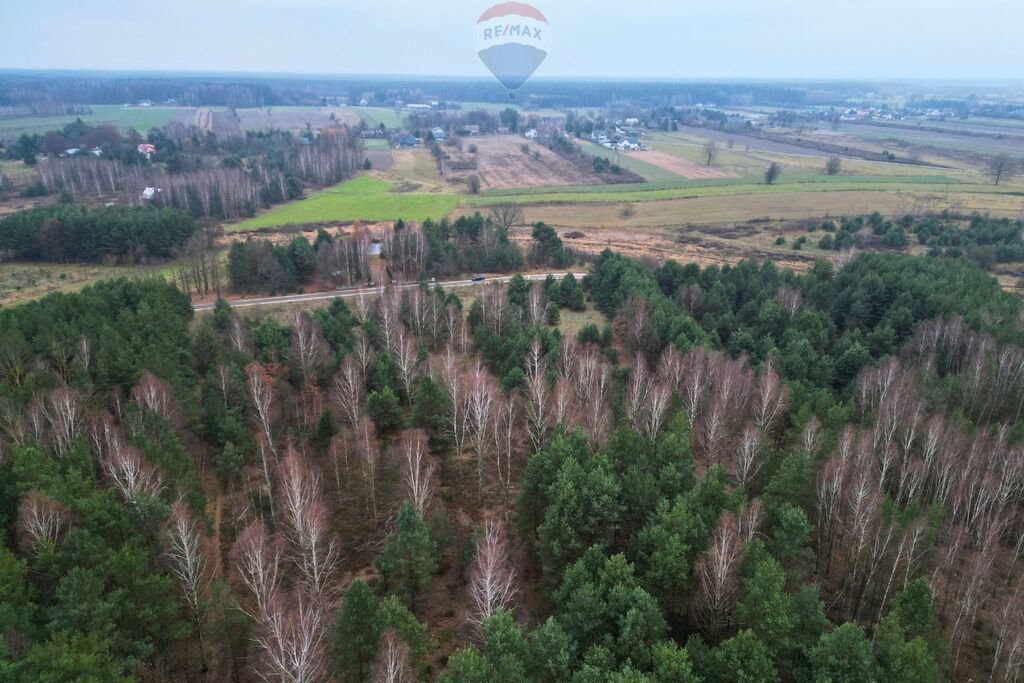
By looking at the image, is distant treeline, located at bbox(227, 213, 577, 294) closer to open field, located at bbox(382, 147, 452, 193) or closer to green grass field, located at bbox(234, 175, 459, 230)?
green grass field, located at bbox(234, 175, 459, 230)

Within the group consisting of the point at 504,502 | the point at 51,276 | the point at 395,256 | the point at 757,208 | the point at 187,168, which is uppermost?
the point at 187,168

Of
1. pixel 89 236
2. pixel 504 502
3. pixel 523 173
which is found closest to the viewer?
pixel 504 502

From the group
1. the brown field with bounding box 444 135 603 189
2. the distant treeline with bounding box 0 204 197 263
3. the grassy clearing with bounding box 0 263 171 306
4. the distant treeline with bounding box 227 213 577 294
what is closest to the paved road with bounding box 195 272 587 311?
the distant treeline with bounding box 227 213 577 294

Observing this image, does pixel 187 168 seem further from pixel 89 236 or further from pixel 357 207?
pixel 89 236

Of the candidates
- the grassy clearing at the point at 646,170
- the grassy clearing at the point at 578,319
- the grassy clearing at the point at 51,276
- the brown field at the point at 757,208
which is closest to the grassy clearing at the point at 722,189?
the brown field at the point at 757,208

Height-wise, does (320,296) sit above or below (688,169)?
below

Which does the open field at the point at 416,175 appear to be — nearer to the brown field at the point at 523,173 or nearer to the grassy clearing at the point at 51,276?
the brown field at the point at 523,173

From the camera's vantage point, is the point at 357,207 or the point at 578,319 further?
the point at 357,207

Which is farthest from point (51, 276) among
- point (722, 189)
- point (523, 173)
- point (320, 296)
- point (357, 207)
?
point (722, 189)

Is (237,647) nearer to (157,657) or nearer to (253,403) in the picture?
(157,657)
